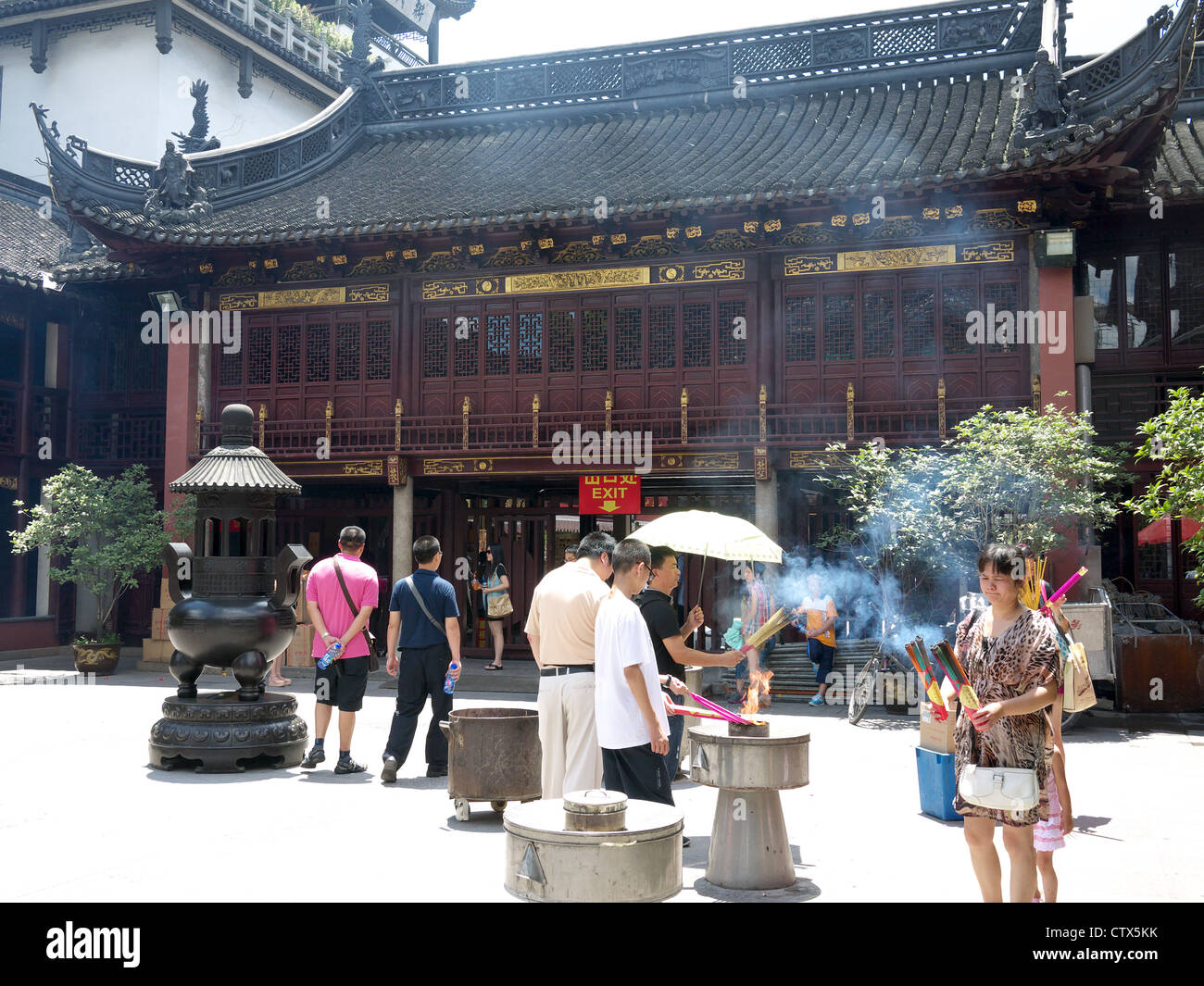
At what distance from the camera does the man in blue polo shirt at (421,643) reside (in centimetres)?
789

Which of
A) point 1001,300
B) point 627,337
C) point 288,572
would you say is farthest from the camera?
point 627,337

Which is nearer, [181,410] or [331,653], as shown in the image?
[331,653]

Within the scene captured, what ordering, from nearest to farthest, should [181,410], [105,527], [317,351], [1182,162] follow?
[1182,162]
[105,527]
[317,351]
[181,410]

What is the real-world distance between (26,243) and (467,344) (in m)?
10.8

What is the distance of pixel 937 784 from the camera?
270 inches

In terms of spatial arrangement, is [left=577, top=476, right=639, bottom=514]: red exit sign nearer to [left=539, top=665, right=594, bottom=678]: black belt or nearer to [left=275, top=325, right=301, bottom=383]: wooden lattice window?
[left=275, top=325, right=301, bottom=383]: wooden lattice window

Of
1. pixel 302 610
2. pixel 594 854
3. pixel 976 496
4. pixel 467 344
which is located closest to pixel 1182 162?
pixel 976 496

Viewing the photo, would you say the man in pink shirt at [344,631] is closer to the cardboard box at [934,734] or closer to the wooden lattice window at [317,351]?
the cardboard box at [934,734]

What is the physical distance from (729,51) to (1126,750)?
45.1 ft

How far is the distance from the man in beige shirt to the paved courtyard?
64 cm

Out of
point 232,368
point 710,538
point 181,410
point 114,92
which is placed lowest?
point 710,538

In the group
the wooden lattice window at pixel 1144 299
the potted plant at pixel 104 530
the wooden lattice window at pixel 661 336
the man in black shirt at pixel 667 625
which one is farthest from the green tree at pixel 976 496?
the potted plant at pixel 104 530

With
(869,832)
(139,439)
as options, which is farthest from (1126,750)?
(139,439)

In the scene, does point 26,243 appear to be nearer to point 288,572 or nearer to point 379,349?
point 379,349
